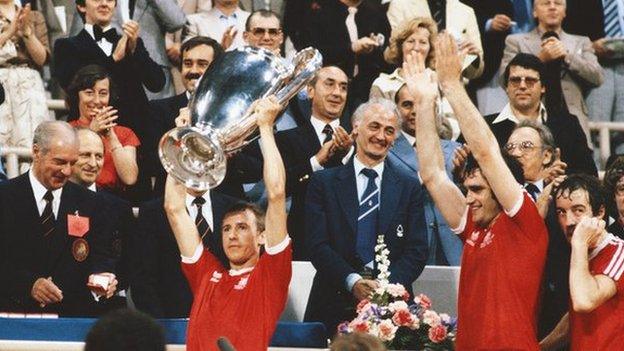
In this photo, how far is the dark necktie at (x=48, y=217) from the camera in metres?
9.92

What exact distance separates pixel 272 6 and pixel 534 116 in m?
2.65

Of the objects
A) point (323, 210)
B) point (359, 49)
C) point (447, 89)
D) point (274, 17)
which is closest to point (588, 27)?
point (359, 49)

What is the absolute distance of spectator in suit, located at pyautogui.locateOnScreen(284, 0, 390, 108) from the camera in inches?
506

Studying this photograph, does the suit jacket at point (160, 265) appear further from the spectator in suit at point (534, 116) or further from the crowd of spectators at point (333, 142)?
the spectator in suit at point (534, 116)

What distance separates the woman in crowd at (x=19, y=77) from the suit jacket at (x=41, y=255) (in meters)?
2.09

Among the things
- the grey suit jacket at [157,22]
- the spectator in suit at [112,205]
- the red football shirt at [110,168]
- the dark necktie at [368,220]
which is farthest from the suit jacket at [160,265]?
the grey suit jacket at [157,22]

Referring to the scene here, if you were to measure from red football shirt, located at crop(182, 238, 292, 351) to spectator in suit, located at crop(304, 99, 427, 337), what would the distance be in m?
0.81

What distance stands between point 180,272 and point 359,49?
3.37 metres

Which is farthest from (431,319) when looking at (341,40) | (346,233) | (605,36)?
(605,36)

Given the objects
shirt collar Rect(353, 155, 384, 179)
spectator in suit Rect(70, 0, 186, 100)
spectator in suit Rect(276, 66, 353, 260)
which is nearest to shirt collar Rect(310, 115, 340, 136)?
spectator in suit Rect(276, 66, 353, 260)

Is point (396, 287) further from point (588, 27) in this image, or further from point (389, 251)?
point (588, 27)

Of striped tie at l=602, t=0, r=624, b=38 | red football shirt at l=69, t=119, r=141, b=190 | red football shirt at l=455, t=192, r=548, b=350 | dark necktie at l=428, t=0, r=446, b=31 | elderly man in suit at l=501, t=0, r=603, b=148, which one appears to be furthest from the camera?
striped tie at l=602, t=0, r=624, b=38

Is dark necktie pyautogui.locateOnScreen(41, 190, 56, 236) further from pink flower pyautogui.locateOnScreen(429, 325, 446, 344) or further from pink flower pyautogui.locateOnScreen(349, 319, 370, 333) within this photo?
pink flower pyautogui.locateOnScreen(429, 325, 446, 344)

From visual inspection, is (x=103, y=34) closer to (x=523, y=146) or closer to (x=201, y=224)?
(x=201, y=224)
